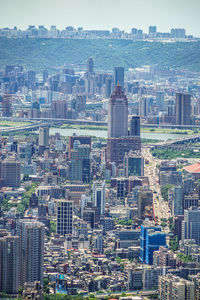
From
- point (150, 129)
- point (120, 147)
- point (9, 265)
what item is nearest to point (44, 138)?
point (120, 147)

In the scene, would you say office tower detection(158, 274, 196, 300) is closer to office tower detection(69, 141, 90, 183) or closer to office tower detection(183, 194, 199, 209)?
office tower detection(183, 194, 199, 209)

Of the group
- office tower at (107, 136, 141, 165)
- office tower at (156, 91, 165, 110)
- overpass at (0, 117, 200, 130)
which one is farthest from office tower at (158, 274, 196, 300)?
office tower at (156, 91, 165, 110)

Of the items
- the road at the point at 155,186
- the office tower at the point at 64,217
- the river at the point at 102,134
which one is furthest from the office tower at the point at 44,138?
the office tower at the point at 64,217

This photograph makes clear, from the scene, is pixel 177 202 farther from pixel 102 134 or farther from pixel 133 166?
pixel 102 134

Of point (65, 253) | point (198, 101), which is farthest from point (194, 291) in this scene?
point (198, 101)

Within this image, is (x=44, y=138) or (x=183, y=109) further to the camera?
(x=183, y=109)

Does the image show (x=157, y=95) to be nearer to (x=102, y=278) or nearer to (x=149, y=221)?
(x=149, y=221)
